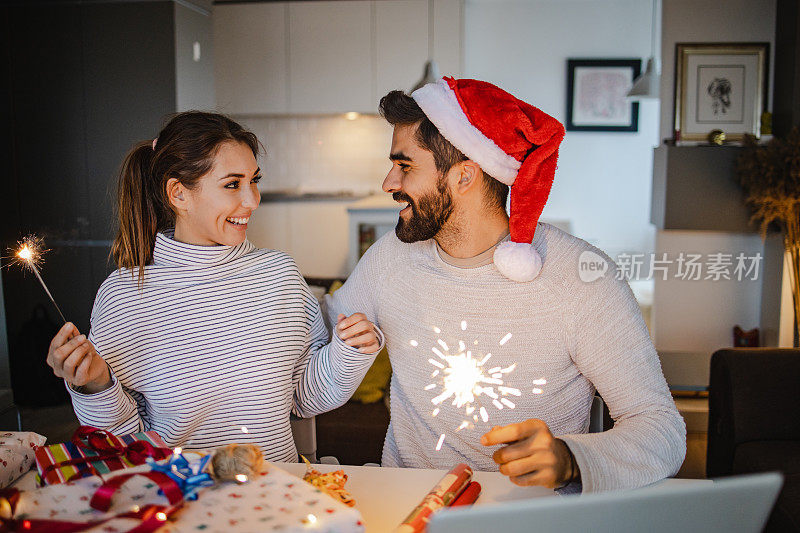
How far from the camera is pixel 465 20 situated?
6152 mm

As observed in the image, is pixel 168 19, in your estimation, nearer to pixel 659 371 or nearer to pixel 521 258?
pixel 521 258

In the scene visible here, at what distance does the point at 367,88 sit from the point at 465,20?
1.08 meters

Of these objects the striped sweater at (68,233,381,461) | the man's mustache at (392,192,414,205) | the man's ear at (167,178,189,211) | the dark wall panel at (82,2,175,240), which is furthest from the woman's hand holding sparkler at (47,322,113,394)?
the dark wall panel at (82,2,175,240)

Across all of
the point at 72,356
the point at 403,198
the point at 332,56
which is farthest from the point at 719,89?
the point at 72,356

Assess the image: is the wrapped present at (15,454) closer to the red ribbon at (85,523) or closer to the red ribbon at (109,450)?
the red ribbon at (109,450)

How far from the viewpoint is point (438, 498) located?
3.42 ft

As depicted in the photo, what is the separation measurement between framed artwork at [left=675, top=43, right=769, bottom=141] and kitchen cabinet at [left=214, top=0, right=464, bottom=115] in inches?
80.6

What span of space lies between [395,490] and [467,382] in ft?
1.55

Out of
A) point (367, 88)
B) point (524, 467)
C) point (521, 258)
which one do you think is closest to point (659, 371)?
point (521, 258)

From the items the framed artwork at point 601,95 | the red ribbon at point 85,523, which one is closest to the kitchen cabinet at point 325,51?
the framed artwork at point 601,95

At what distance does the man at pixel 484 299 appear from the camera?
1464mm

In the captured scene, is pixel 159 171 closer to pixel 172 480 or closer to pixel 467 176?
pixel 467 176

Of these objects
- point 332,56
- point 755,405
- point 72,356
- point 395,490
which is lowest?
point 755,405

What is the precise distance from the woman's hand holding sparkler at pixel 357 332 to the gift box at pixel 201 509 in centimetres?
49
